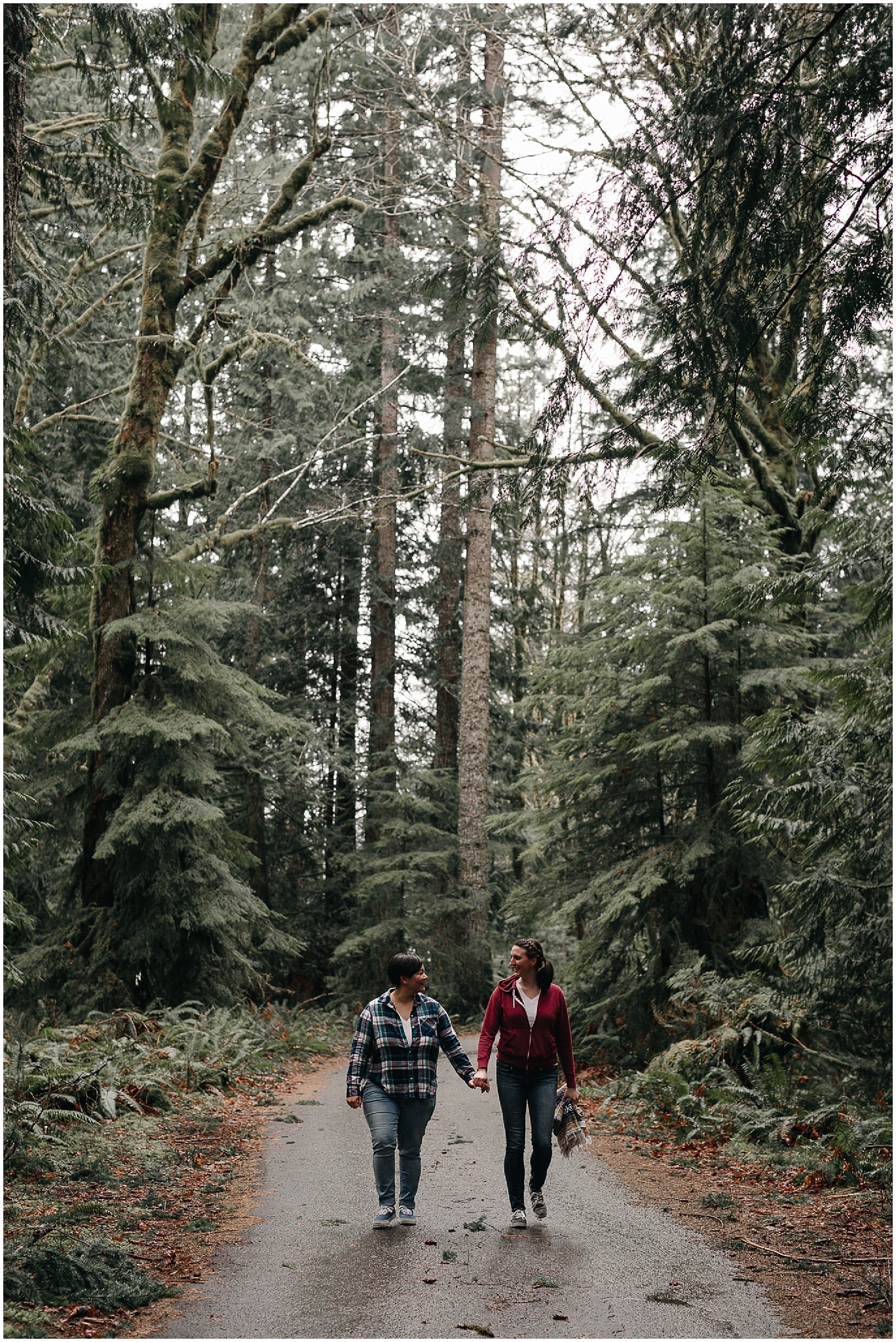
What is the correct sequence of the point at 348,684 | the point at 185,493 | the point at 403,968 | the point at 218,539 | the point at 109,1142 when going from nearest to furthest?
the point at 403,968 < the point at 109,1142 < the point at 185,493 < the point at 218,539 < the point at 348,684

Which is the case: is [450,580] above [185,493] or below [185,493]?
above

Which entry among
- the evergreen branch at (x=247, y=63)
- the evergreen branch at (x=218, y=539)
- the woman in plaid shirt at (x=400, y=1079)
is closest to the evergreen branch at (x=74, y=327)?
the evergreen branch at (x=247, y=63)

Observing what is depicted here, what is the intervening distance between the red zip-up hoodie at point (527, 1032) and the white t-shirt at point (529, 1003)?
0.04 ft

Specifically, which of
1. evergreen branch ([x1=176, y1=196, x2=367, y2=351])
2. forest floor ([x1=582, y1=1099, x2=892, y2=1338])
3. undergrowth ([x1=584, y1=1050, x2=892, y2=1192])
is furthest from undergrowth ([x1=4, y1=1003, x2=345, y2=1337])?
evergreen branch ([x1=176, y1=196, x2=367, y2=351])

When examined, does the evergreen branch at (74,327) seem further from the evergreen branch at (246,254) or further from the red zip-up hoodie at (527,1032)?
the red zip-up hoodie at (527,1032)

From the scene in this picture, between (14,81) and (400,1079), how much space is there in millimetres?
5999

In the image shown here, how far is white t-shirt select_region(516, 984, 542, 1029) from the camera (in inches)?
243

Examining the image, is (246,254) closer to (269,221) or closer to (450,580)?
(269,221)

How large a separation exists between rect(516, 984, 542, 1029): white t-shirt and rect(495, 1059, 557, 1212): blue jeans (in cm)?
29

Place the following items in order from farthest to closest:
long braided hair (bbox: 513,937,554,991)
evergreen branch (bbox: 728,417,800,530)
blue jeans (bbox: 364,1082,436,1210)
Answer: evergreen branch (bbox: 728,417,800,530) → long braided hair (bbox: 513,937,554,991) → blue jeans (bbox: 364,1082,436,1210)

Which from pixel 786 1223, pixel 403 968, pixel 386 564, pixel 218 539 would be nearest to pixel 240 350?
pixel 218 539

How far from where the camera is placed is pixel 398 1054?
6.09 metres

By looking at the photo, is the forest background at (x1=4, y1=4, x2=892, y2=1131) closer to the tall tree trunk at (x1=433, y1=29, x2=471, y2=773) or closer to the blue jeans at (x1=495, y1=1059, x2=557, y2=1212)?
the tall tree trunk at (x1=433, y1=29, x2=471, y2=773)

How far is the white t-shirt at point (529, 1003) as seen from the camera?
20.3ft
